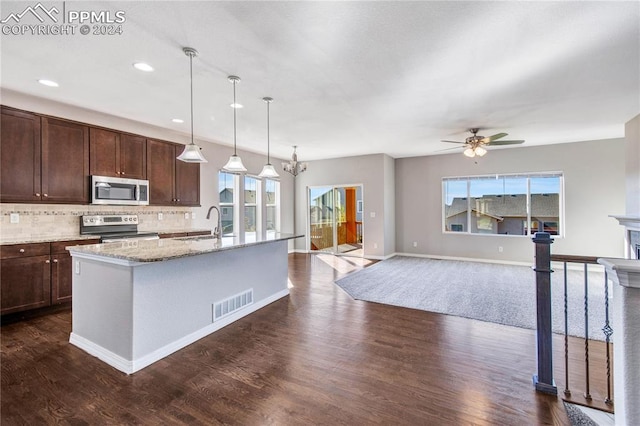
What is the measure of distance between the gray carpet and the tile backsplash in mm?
3460

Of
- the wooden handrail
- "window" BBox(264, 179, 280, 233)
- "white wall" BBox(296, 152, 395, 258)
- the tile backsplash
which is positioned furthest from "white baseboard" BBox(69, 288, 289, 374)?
"white wall" BBox(296, 152, 395, 258)

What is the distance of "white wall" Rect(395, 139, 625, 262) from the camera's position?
5.82m

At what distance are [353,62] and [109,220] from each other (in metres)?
4.05

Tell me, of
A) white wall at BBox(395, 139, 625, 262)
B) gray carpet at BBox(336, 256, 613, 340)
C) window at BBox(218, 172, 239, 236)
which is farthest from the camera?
window at BBox(218, 172, 239, 236)

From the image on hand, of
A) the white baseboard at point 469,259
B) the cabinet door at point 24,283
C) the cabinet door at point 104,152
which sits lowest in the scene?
the white baseboard at point 469,259

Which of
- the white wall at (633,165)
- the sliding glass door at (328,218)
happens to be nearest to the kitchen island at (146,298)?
the sliding glass door at (328,218)

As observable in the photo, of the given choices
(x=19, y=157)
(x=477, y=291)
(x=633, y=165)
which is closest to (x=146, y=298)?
(x=19, y=157)

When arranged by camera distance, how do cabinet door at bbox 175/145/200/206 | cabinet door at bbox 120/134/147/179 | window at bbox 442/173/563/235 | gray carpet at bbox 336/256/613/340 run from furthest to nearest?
1. window at bbox 442/173/563/235
2. cabinet door at bbox 175/145/200/206
3. cabinet door at bbox 120/134/147/179
4. gray carpet at bbox 336/256/613/340

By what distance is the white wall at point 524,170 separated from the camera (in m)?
5.82

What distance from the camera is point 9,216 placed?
3.54 meters

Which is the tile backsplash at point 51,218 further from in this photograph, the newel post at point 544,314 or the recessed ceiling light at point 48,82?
the newel post at point 544,314

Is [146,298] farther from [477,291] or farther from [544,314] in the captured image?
[477,291]

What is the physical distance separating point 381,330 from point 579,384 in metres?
1.58

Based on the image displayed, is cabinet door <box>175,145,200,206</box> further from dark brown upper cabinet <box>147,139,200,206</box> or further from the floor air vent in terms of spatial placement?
the floor air vent
